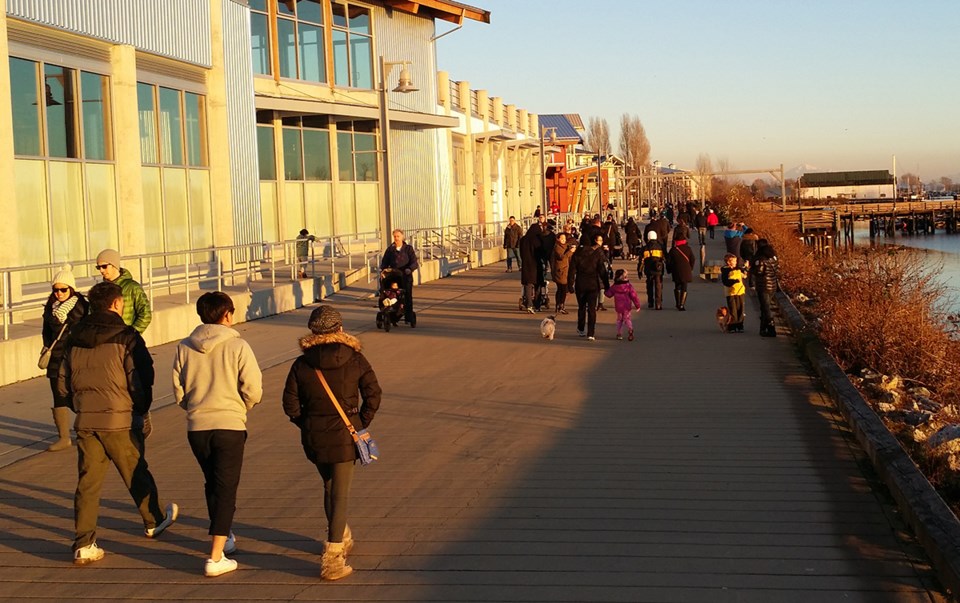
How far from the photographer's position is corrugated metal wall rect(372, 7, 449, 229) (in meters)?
39.4

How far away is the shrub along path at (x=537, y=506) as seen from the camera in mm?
6469

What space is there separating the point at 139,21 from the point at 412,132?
18850mm

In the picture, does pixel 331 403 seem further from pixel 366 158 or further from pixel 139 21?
pixel 366 158

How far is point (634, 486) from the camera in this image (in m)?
8.70

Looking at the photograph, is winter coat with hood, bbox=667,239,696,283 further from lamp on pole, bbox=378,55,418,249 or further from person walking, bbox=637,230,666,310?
lamp on pole, bbox=378,55,418,249

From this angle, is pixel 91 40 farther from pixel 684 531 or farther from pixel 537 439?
pixel 684 531

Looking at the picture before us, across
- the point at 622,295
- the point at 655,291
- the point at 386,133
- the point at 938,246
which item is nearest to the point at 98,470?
the point at 622,295

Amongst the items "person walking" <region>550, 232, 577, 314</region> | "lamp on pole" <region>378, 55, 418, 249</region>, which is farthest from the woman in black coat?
"lamp on pole" <region>378, 55, 418, 249</region>

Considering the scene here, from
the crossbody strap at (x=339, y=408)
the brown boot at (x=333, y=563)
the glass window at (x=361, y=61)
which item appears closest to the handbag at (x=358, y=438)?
the crossbody strap at (x=339, y=408)

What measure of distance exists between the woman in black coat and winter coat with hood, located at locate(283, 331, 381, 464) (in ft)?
51.4

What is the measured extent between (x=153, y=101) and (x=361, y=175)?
50.5ft

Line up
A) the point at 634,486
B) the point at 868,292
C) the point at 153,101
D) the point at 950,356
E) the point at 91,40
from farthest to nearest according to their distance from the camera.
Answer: the point at 153,101
the point at 91,40
the point at 868,292
the point at 950,356
the point at 634,486

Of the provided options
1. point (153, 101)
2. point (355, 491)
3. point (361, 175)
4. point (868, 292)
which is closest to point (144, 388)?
point (355, 491)

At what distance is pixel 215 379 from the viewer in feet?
22.1
